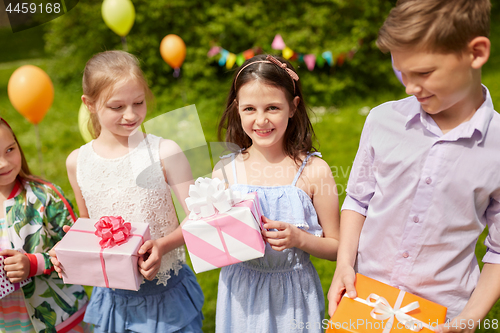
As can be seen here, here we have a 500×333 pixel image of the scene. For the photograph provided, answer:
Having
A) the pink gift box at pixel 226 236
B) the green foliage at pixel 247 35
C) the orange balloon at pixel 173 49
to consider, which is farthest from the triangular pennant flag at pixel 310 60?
the pink gift box at pixel 226 236

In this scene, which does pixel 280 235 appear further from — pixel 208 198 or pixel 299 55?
pixel 299 55

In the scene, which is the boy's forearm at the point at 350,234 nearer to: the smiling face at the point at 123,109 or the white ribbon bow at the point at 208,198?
the white ribbon bow at the point at 208,198

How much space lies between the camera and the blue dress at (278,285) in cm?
180

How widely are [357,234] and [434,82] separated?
2.19 ft

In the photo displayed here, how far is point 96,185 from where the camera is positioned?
1.96 meters

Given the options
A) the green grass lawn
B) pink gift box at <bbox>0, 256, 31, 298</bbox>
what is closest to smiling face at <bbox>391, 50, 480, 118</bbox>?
pink gift box at <bbox>0, 256, 31, 298</bbox>

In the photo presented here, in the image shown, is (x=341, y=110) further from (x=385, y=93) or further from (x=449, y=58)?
(x=449, y=58)

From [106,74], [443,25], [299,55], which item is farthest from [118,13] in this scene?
[443,25]

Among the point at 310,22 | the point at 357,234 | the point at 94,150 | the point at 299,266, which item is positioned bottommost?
the point at 299,266

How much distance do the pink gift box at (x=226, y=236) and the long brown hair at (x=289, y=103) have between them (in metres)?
0.46

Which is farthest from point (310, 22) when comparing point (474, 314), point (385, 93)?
point (474, 314)

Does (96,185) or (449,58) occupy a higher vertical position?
(449,58)

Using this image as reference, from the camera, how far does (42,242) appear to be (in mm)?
1971

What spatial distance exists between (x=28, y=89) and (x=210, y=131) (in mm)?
2625
